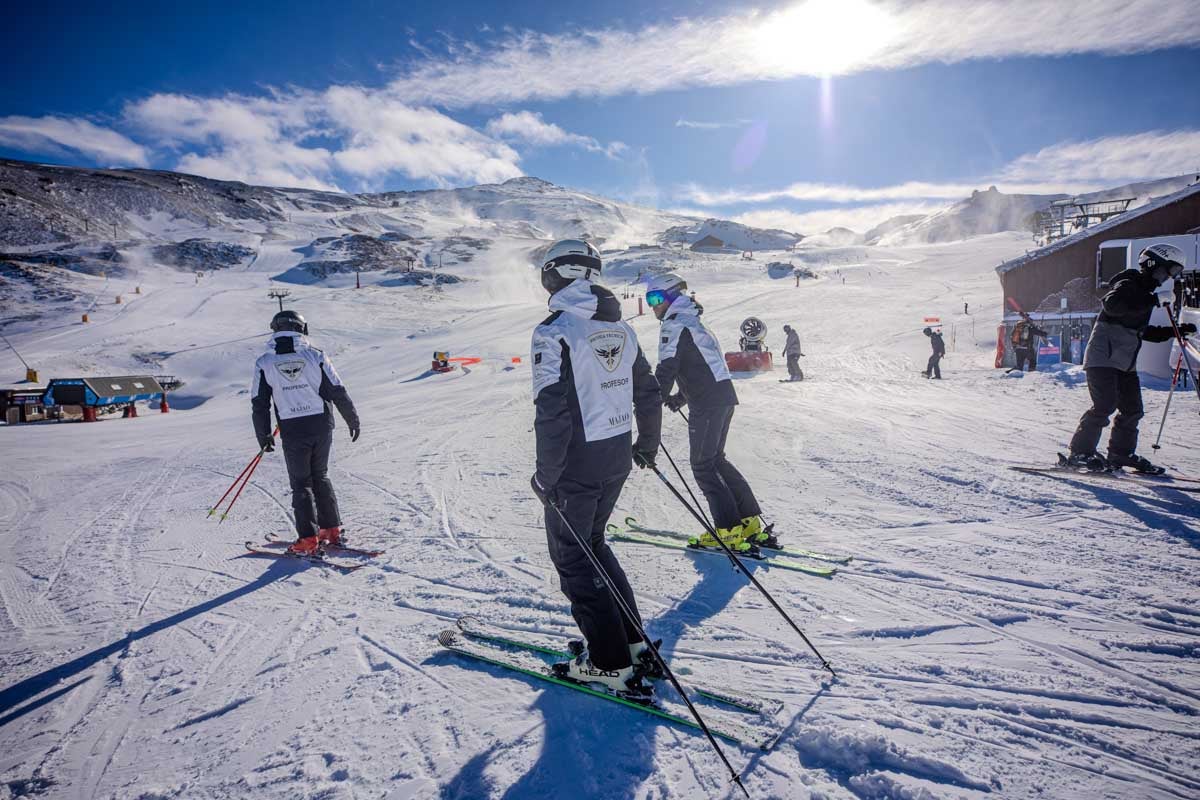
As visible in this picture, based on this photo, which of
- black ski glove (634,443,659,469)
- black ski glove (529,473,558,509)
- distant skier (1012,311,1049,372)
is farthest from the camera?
distant skier (1012,311,1049,372)

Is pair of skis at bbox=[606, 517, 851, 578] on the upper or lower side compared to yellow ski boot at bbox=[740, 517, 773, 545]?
lower

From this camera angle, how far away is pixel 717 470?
4.86 meters

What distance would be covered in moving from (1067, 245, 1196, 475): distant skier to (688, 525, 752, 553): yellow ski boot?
428 cm

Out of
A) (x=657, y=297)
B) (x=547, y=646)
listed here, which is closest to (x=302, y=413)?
(x=547, y=646)

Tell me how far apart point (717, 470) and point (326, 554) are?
369 cm

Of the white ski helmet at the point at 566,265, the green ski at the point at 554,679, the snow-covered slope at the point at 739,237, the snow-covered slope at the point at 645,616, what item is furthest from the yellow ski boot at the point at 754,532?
the snow-covered slope at the point at 739,237

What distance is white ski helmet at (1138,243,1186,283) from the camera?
561 centimetres

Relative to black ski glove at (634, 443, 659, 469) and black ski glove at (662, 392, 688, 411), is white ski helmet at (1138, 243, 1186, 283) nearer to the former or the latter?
black ski glove at (662, 392, 688, 411)

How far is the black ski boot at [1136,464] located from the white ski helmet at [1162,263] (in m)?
1.86

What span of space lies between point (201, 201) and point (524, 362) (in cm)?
9427

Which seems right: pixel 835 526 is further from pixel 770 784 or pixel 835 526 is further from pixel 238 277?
pixel 238 277

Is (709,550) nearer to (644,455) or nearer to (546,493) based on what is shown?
(644,455)

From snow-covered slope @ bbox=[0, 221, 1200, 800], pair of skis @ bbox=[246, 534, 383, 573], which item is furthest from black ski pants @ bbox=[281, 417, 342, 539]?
snow-covered slope @ bbox=[0, 221, 1200, 800]

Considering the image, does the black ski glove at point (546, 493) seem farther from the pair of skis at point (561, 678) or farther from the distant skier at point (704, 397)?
the distant skier at point (704, 397)
